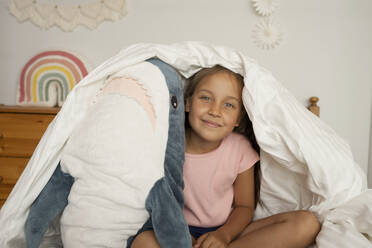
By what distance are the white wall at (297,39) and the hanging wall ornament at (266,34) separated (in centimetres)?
4

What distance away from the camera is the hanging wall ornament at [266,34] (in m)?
1.88

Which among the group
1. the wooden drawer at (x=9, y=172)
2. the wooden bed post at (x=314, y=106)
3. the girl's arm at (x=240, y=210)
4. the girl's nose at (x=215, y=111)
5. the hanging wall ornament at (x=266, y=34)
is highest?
the hanging wall ornament at (x=266, y=34)

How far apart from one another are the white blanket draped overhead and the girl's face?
6 centimetres

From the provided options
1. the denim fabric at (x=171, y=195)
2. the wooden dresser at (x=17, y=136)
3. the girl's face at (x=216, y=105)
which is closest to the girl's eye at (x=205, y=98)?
the girl's face at (x=216, y=105)

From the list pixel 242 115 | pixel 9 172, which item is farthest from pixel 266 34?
pixel 9 172

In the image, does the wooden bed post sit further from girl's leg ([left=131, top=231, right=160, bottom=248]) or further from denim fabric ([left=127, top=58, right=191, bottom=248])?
girl's leg ([left=131, top=231, right=160, bottom=248])

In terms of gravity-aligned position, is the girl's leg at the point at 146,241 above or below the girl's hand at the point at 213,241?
above

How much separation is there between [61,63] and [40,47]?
193mm

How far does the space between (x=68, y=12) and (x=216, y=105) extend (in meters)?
1.45

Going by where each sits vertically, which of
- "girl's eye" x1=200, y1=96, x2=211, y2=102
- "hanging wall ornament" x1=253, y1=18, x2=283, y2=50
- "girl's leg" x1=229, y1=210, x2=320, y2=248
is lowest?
"girl's leg" x1=229, y1=210, x2=320, y2=248

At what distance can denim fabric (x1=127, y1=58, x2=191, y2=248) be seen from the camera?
2.21ft

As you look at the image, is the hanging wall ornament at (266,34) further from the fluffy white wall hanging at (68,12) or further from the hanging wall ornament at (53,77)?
the hanging wall ornament at (53,77)

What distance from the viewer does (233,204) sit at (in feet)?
3.76

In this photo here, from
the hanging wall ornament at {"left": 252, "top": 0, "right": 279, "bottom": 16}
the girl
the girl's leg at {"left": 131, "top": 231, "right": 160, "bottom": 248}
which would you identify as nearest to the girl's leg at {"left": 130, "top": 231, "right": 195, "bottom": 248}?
the girl's leg at {"left": 131, "top": 231, "right": 160, "bottom": 248}
